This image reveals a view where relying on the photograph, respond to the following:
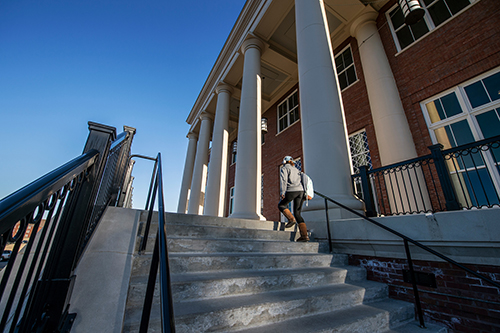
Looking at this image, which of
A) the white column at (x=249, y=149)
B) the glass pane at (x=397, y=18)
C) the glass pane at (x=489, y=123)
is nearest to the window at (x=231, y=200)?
the white column at (x=249, y=149)

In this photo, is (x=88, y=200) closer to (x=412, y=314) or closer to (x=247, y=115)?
(x=412, y=314)

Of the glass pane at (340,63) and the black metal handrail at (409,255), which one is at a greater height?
the glass pane at (340,63)

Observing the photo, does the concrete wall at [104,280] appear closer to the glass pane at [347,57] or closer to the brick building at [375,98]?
the brick building at [375,98]

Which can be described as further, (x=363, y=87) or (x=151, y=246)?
(x=363, y=87)

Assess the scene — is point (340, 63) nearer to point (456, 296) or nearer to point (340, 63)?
point (340, 63)

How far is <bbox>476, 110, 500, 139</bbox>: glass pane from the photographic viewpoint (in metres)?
5.97

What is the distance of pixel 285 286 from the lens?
2.80 metres

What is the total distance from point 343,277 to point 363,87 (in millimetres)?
8430

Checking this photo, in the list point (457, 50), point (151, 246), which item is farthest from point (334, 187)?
point (457, 50)

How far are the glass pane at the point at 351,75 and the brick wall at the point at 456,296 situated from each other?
884 cm

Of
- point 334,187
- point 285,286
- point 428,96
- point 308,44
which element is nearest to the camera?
point 285,286

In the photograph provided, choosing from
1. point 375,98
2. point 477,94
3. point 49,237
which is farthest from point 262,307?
point 477,94

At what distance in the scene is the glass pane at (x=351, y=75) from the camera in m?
9.96

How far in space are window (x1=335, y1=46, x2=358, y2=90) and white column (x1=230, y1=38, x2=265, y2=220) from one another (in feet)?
13.7
